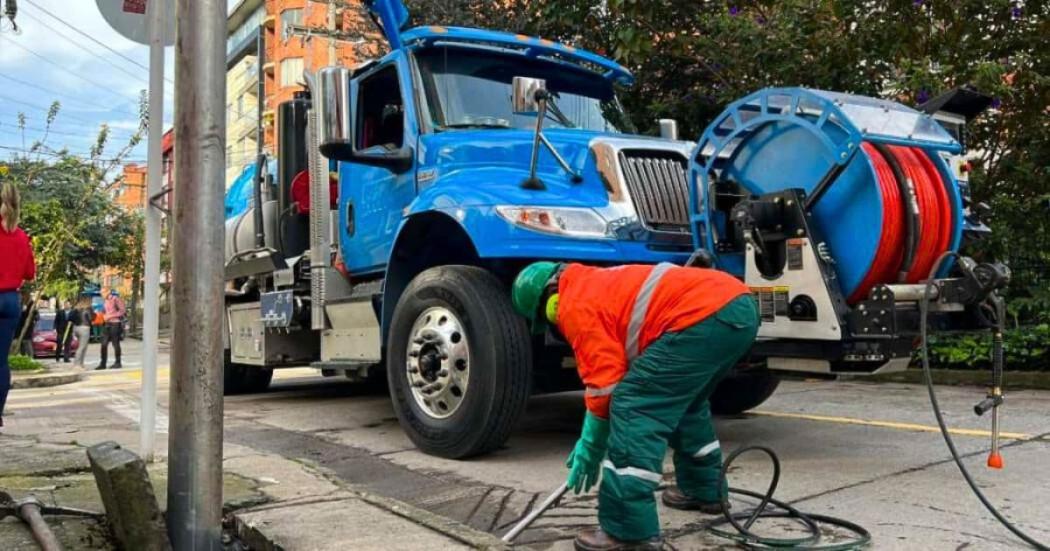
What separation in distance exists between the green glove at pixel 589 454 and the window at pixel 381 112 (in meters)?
3.31

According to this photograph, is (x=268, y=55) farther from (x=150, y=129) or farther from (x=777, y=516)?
(x=777, y=516)

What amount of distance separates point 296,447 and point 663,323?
11.4 feet

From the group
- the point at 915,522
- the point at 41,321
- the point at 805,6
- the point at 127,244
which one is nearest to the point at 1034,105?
the point at 805,6

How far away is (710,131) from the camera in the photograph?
4.73 m

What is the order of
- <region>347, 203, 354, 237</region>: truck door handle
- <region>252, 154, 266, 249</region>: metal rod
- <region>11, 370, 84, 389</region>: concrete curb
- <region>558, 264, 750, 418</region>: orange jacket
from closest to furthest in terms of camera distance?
<region>558, 264, 750, 418</region>: orange jacket, <region>347, 203, 354, 237</region>: truck door handle, <region>252, 154, 266, 249</region>: metal rod, <region>11, 370, 84, 389</region>: concrete curb

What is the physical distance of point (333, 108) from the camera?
548 cm

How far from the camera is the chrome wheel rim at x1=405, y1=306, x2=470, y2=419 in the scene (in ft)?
16.2

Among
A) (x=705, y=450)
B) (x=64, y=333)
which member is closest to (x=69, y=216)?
(x=64, y=333)

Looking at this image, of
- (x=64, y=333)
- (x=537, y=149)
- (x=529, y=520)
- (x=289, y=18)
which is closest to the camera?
(x=529, y=520)

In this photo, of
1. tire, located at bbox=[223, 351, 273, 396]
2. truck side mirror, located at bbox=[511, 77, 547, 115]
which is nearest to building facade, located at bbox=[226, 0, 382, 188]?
tire, located at bbox=[223, 351, 273, 396]

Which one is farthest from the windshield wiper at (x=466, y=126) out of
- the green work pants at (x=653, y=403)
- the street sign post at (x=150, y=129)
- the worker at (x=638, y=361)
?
the green work pants at (x=653, y=403)

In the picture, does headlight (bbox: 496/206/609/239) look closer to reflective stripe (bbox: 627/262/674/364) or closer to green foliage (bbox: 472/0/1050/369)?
Result: reflective stripe (bbox: 627/262/674/364)

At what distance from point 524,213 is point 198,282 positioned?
1989 millimetres

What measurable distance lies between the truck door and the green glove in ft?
9.72
